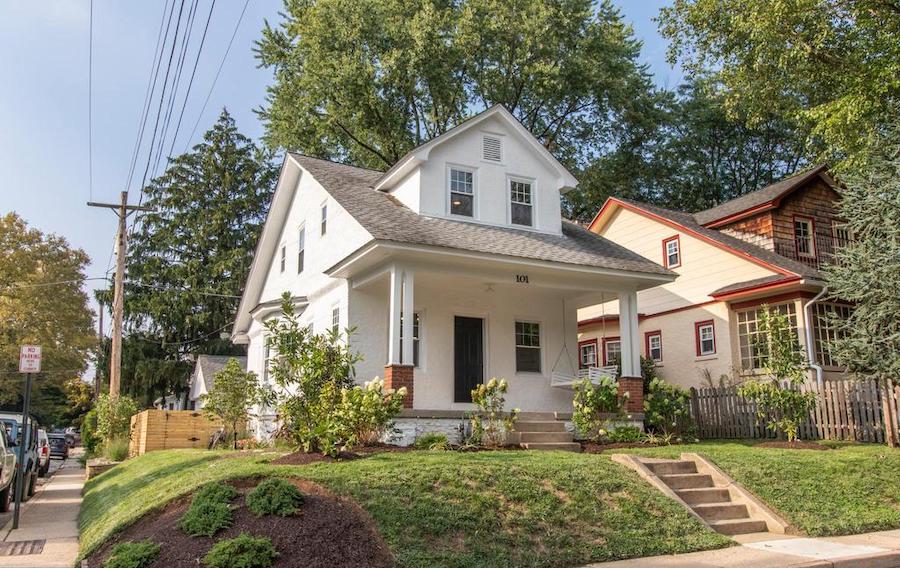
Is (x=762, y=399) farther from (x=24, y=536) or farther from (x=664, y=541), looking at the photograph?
(x=24, y=536)

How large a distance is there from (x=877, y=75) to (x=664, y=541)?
16213 mm

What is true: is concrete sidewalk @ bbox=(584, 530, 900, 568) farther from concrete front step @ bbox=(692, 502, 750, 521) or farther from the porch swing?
the porch swing

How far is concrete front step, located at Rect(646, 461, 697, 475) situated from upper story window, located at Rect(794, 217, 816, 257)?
14.4m

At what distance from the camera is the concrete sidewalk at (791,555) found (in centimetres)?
700

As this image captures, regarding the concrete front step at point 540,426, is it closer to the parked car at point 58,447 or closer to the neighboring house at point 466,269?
the neighboring house at point 466,269

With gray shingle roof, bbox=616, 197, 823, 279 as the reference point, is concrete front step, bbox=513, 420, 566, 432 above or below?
below

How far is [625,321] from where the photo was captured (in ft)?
51.9

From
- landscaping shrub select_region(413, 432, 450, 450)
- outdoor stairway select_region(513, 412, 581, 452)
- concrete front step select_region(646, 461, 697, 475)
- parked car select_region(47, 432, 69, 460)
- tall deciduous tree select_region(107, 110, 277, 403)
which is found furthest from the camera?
tall deciduous tree select_region(107, 110, 277, 403)

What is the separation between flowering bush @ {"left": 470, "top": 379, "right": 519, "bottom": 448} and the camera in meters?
12.5

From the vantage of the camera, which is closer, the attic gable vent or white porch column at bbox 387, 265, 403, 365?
white porch column at bbox 387, 265, 403, 365

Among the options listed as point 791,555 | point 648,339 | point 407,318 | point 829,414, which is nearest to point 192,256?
point 648,339

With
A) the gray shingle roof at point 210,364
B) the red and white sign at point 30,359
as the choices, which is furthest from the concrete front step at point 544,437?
the gray shingle roof at point 210,364

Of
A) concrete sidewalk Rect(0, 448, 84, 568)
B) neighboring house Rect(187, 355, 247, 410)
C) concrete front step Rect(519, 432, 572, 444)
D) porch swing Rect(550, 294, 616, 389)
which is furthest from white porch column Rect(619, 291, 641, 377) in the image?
neighboring house Rect(187, 355, 247, 410)

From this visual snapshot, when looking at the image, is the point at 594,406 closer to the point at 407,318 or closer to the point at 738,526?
the point at 407,318
